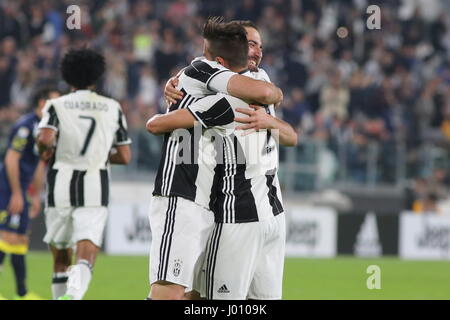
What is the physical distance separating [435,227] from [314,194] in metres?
2.11

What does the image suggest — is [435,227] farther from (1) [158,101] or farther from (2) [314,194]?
(1) [158,101]

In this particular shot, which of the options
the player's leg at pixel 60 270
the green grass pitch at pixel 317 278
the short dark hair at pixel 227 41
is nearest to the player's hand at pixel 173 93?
the short dark hair at pixel 227 41

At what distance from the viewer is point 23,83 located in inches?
683

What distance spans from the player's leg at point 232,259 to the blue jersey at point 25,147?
3.93 m

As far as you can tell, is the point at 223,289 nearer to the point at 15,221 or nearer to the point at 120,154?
the point at 120,154

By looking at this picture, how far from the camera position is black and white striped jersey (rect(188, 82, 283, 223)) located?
17.4ft

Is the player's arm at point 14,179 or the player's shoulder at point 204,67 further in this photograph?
the player's arm at point 14,179

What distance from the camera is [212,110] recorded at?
208 inches

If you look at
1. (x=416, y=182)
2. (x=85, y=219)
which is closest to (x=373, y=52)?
(x=416, y=182)

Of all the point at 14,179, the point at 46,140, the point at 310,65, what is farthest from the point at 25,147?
Result: the point at 310,65

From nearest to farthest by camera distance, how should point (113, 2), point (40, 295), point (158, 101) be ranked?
point (40, 295) → point (158, 101) → point (113, 2)

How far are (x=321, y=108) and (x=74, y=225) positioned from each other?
1199cm

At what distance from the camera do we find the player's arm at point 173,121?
527 centimetres

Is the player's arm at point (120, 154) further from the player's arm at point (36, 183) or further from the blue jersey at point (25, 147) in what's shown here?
the player's arm at point (36, 183)
